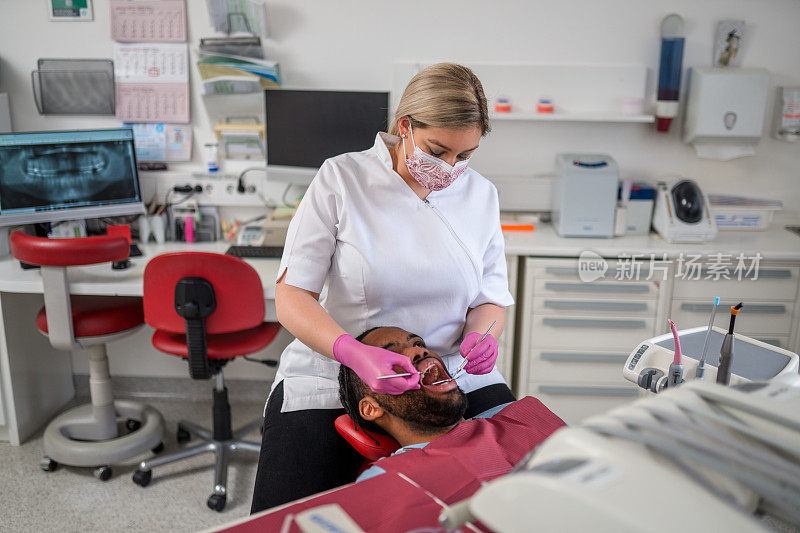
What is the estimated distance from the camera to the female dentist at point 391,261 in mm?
1524

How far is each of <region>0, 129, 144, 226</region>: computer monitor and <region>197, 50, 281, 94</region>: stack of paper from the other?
43cm

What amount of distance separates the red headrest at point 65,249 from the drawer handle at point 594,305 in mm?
1665

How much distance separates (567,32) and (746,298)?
1365 mm

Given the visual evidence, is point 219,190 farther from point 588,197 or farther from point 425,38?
point 588,197

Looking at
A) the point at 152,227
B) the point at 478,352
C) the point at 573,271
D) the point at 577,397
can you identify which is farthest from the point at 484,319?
the point at 152,227

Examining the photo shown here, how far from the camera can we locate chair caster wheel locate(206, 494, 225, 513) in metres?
2.47

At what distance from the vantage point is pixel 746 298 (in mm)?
2857

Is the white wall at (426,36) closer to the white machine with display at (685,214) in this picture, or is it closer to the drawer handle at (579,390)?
the white machine with display at (685,214)

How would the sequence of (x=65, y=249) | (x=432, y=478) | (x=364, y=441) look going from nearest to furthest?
(x=432, y=478) → (x=364, y=441) → (x=65, y=249)

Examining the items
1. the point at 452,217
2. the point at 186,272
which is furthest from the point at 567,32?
the point at 186,272

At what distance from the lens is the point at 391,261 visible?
1.64 m

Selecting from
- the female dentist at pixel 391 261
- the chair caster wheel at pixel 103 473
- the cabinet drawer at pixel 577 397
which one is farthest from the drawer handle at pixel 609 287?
the chair caster wheel at pixel 103 473

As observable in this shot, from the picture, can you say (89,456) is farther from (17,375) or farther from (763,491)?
(763,491)

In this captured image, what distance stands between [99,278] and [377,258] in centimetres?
140
